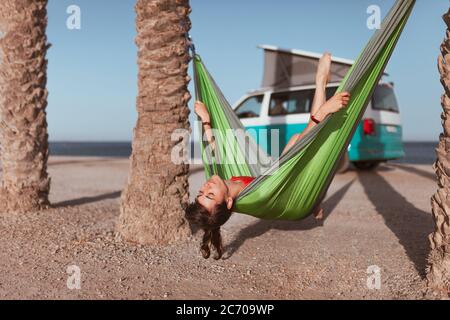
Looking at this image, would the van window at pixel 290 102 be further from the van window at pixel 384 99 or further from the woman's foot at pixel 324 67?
the woman's foot at pixel 324 67

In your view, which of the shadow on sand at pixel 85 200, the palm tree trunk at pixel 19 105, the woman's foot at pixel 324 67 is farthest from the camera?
the shadow on sand at pixel 85 200

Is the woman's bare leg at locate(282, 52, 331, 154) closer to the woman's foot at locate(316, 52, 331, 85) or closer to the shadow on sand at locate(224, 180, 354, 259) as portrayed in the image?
the woman's foot at locate(316, 52, 331, 85)

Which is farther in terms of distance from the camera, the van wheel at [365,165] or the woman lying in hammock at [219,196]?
the van wheel at [365,165]

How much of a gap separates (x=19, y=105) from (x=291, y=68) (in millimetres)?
6934

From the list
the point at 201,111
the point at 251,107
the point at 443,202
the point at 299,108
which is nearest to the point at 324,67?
the point at 201,111

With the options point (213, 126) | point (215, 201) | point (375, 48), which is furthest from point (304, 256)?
point (375, 48)

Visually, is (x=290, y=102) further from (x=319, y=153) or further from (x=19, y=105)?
(x=319, y=153)

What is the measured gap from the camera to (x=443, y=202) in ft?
9.30

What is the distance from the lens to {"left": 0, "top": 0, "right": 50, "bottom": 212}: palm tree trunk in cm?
521

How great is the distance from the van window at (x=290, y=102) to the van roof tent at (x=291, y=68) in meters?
0.51

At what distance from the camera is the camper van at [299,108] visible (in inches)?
359

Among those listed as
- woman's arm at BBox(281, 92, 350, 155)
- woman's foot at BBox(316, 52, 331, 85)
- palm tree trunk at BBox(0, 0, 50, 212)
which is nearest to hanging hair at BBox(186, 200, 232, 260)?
woman's arm at BBox(281, 92, 350, 155)

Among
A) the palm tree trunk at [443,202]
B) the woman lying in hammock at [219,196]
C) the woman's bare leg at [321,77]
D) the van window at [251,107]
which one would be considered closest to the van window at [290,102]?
the van window at [251,107]

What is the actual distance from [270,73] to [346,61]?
2.05 m
